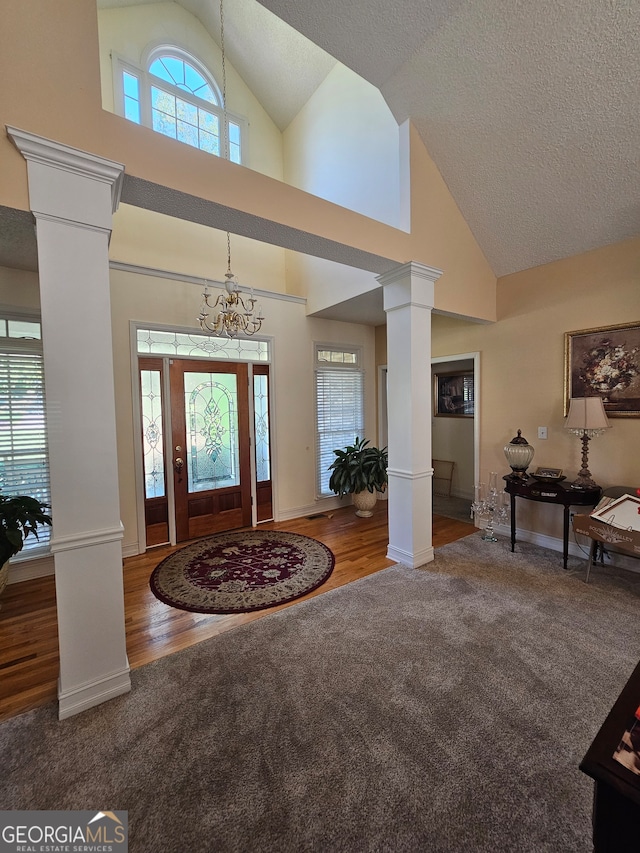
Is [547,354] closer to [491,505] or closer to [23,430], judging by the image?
[491,505]

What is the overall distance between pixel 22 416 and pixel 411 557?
3.81 metres

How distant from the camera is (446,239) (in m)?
3.50

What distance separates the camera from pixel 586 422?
126 inches

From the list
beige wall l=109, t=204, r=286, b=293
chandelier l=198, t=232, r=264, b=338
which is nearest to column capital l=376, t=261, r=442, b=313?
chandelier l=198, t=232, r=264, b=338

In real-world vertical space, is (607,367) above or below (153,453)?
above

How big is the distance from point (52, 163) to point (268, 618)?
2.90 m

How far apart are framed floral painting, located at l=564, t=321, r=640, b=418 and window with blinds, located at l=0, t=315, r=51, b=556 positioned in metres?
5.12

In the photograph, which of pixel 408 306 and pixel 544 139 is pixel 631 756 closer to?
pixel 408 306

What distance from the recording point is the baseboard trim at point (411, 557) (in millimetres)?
3377

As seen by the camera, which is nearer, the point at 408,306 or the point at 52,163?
the point at 52,163

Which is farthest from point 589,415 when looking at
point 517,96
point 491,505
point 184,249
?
point 184,249

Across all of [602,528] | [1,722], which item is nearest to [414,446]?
[602,528]

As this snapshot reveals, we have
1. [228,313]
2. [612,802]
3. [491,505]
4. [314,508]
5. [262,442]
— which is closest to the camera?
[612,802]

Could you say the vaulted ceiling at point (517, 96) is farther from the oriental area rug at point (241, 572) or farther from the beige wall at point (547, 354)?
the oriental area rug at point (241, 572)
